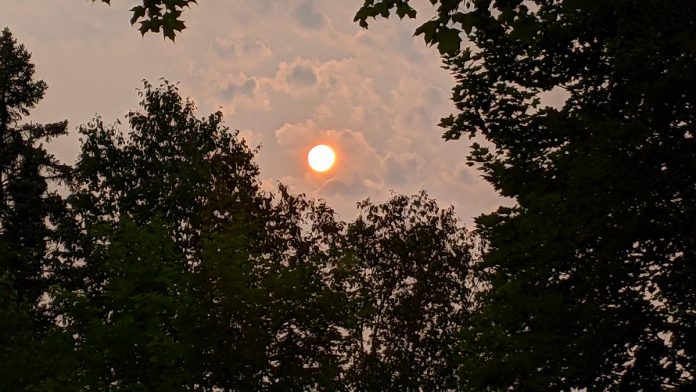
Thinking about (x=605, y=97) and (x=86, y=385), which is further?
(x=86, y=385)

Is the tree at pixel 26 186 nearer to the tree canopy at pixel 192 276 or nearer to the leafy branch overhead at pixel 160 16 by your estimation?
the tree canopy at pixel 192 276

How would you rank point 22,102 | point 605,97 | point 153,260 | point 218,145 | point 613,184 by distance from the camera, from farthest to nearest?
1. point 22,102
2. point 218,145
3. point 153,260
4. point 605,97
5. point 613,184

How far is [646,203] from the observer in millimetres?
16891

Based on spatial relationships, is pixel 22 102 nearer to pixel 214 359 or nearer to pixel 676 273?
pixel 214 359

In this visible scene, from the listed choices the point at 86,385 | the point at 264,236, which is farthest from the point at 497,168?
the point at 264,236

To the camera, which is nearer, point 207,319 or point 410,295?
point 207,319

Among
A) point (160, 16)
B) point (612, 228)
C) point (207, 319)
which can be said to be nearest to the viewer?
point (160, 16)

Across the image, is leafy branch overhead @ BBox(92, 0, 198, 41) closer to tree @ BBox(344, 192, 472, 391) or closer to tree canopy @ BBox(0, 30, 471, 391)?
tree canopy @ BBox(0, 30, 471, 391)

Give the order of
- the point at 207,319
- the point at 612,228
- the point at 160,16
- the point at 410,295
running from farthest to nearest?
1. the point at 410,295
2. the point at 207,319
3. the point at 612,228
4. the point at 160,16

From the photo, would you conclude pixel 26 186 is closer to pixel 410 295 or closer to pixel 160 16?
pixel 410 295

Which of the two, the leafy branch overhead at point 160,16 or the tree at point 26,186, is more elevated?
the tree at point 26,186

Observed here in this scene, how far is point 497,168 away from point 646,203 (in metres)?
4.01

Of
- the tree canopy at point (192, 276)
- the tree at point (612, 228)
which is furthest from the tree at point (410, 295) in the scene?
the tree at point (612, 228)

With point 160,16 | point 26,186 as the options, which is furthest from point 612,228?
point 26,186
